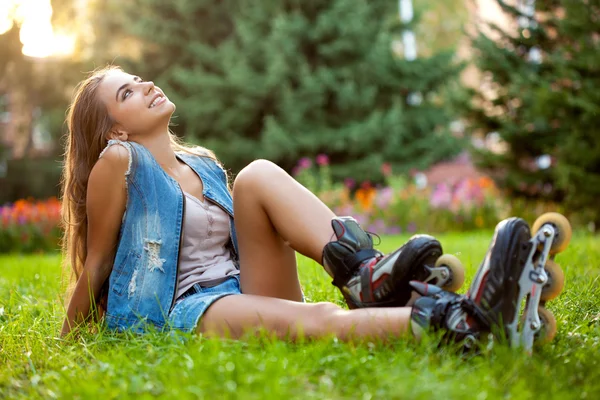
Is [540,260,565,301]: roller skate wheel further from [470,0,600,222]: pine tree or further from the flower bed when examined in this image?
the flower bed

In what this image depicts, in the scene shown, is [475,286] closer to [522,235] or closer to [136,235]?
[522,235]

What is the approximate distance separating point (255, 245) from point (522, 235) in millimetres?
888

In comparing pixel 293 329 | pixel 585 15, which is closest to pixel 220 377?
pixel 293 329

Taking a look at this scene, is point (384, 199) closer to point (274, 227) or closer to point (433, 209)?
point (433, 209)

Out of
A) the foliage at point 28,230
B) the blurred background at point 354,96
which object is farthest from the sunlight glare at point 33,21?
the foliage at point 28,230

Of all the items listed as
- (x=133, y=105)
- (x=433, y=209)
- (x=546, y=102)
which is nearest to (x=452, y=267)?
(x=133, y=105)

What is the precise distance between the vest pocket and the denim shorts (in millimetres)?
183

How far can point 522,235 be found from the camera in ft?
5.76

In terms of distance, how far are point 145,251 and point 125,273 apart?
107mm

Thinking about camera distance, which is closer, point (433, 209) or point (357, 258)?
point (357, 258)

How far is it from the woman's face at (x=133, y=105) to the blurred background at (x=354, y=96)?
7.23 feet

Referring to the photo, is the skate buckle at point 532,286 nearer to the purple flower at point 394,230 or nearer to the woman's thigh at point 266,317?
the woman's thigh at point 266,317

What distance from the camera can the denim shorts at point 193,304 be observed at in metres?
2.08

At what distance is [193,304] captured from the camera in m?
2.12
